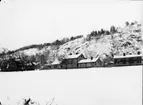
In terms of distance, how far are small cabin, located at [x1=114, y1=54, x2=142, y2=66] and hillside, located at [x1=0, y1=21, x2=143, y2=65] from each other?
34mm

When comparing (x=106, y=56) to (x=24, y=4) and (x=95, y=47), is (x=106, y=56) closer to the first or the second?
(x=95, y=47)

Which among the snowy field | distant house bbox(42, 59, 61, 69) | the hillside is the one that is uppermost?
the hillside

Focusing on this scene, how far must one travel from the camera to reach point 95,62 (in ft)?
6.00

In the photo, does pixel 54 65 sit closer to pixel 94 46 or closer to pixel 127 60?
pixel 94 46

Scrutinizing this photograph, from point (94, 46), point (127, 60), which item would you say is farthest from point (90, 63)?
point (127, 60)

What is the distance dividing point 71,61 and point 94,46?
255 mm

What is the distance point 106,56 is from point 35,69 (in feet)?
2.33

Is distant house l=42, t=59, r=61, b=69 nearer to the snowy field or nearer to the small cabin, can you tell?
the snowy field

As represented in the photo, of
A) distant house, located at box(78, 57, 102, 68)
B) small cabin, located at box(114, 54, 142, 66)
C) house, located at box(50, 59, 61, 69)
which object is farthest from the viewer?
house, located at box(50, 59, 61, 69)

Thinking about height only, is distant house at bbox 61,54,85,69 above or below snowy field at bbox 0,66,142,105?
above

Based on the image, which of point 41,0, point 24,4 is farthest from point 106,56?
point 24,4

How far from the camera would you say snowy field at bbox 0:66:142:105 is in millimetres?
1703

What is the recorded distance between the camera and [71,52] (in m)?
1.92

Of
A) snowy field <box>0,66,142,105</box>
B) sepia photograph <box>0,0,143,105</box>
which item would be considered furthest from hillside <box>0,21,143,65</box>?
snowy field <box>0,66,142,105</box>
